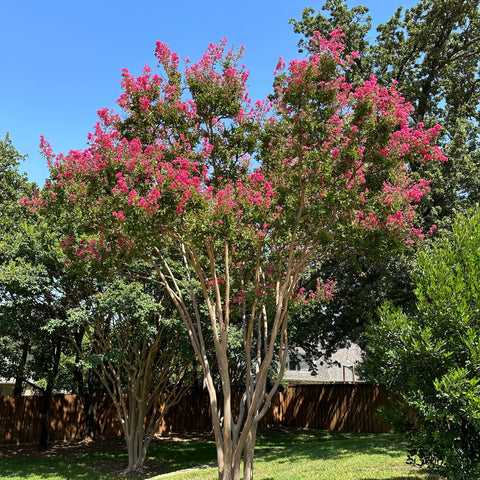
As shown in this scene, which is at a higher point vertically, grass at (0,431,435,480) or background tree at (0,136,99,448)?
background tree at (0,136,99,448)

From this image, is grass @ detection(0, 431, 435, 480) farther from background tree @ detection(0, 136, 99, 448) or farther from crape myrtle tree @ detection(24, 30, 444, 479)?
background tree @ detection(0, 136, 99, 448)

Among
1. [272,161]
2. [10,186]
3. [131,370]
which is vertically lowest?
[131,370]

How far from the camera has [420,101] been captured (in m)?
15.5

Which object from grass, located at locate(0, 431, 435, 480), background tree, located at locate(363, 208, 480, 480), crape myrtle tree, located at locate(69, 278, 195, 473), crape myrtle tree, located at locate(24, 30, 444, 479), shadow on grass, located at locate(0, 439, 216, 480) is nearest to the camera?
background tree, located at locate(363, 208, 480, 480)

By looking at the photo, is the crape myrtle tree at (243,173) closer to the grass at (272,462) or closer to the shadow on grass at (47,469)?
the grass at (272,462)

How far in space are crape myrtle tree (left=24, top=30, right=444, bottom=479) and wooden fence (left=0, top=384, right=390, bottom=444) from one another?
11.4m

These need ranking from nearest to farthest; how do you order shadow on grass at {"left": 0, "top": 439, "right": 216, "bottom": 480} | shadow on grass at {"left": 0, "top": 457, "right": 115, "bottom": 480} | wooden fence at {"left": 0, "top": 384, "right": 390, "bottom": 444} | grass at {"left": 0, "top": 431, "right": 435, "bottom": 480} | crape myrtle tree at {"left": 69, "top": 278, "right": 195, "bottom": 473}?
1. grass at {"left": 0, "top": 431, "right": 435, "bottom": 480}
2. crape myrtle tree at {"left": 69, "top": 278, "right": 195, "bottom": 473}
3. shadow on grass at {"left": 0, "top": 457, "right": 115, "bottom": 480}
4. shadow on grass at {"left": 0, "top": 439, "right": 216, "bottom": 480}
5. wooden fence at {"left": 0, "top": 384, "right": 390, "bottom": 444}

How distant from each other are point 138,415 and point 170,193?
913 cm

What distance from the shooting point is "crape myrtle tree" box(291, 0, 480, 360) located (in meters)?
13.7

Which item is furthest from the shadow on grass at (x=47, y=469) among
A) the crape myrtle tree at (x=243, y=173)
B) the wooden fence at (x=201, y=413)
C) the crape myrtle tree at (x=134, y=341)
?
the crape myrtle tree at (x=243, y=173)

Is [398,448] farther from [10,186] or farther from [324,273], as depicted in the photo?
[10,186]

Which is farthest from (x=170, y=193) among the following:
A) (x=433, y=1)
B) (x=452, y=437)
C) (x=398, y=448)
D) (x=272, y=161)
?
(x=433, y=1)

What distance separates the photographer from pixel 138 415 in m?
13.2

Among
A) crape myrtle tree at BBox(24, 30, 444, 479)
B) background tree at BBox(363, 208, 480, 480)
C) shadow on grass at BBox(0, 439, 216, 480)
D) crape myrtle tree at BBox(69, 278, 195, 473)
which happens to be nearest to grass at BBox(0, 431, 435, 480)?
shadow on grass at BBox(0, 439, 216, 480)
